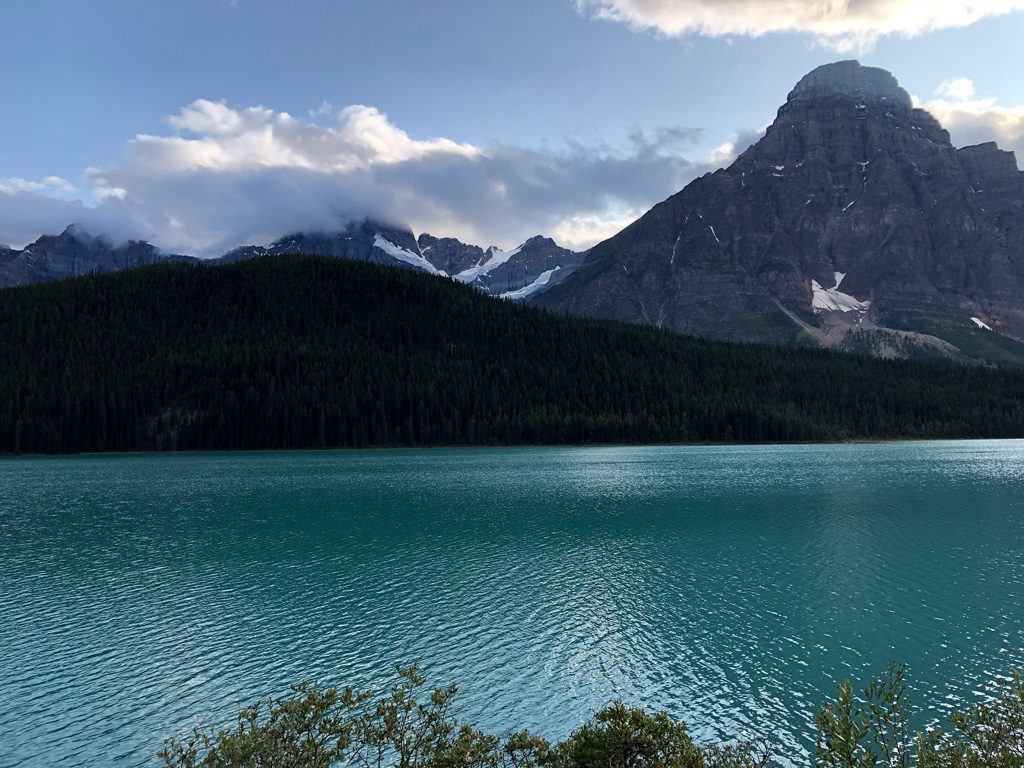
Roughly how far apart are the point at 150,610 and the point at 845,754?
32.9 metres

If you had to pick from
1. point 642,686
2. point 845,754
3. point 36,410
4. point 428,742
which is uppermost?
point 36,410

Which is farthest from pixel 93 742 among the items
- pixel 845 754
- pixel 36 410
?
pixel 36 410

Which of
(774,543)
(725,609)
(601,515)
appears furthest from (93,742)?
(601,515)

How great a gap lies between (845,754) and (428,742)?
865 cm

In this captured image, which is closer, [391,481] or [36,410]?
[391,481]

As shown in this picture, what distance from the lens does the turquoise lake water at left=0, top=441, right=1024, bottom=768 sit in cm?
2323

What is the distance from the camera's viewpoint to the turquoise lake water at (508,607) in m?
23.2

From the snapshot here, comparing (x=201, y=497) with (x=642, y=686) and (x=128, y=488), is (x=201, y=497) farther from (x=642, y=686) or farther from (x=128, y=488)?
(x=642, y=686)

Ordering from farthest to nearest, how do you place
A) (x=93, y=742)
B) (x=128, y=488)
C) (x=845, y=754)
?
(x=128, y=488), (x=93, y=742), (x=845, y=754)

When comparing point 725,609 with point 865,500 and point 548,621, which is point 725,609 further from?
point 865,500

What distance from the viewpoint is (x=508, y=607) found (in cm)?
3400

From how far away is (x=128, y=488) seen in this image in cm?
9350

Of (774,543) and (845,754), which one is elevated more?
(845,754)

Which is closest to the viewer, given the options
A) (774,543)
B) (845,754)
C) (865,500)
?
(845,754)
